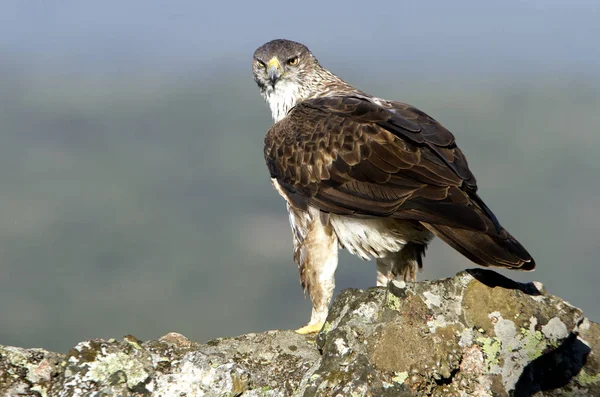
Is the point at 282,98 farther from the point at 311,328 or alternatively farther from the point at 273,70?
the point at 311,328

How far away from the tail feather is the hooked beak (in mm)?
3906

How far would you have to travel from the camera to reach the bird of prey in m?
6.75

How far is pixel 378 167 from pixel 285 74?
294 centimetres

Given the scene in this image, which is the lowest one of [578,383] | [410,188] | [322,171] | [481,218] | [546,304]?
[578,383]

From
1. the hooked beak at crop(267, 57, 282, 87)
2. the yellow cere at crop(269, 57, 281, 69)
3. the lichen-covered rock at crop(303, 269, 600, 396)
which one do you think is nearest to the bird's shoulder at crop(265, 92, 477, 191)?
the hooked beak at crop(267, 57, 282, 87)

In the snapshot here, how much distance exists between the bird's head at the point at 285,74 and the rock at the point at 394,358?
452cm

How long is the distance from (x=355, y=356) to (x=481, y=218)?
204 cm

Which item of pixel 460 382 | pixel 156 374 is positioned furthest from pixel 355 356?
pixel 156 374

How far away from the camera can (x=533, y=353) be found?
5.25 m

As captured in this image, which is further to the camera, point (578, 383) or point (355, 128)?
point (355, 128)

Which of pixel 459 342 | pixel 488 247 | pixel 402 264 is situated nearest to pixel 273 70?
pixel 402 264

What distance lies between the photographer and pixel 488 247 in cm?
630

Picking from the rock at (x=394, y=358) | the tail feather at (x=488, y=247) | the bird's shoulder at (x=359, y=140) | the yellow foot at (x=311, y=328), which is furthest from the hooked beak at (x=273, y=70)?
the rock at (x=394, y=358)

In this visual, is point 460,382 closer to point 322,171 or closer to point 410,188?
point 410,188
